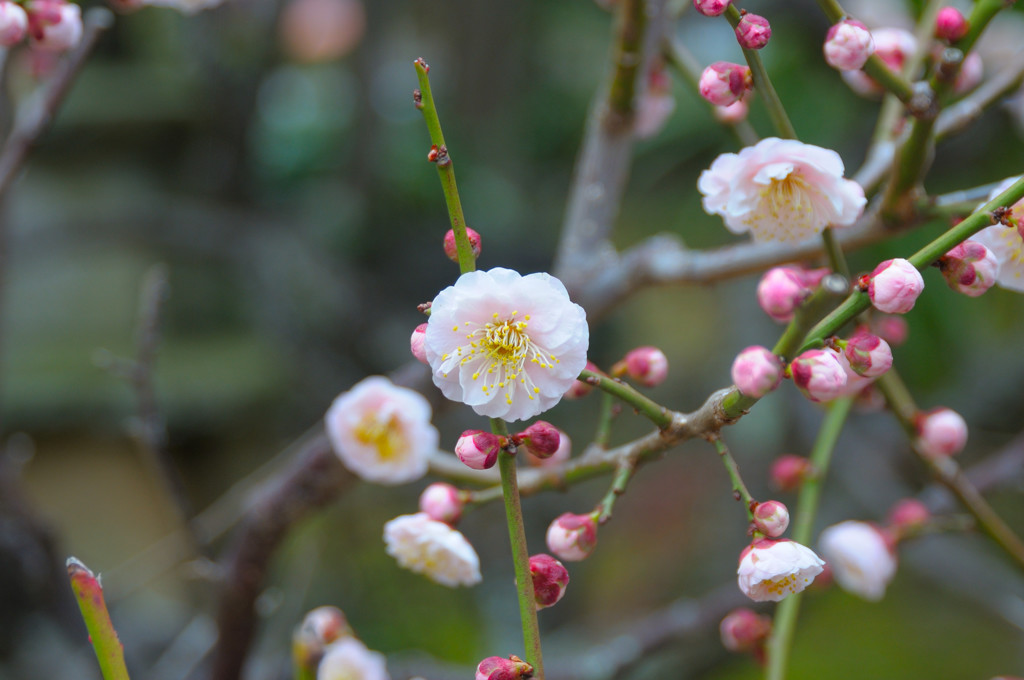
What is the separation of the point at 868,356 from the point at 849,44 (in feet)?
0.56

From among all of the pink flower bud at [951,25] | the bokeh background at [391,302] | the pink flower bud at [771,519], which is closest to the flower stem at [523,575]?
the pink flower bud at [771,519]

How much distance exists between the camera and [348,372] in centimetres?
181

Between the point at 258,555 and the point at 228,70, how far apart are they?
1546 mm

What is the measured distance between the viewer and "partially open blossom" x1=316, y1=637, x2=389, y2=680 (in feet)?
1.63

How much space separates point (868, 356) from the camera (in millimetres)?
330

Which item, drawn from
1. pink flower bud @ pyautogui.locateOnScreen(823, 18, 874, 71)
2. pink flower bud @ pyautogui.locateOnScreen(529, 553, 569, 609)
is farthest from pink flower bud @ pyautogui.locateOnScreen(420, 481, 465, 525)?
pink flower bud @ pyautogui.locateOnScreen(823, 18, 874, 71)

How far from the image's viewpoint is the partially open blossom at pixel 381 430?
595 mm

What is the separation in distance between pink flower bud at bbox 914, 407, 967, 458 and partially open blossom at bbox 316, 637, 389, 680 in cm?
43

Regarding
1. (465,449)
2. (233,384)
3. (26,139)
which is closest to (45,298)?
(233,384)

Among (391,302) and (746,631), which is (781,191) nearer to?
(746,631)

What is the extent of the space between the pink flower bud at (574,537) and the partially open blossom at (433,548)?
64mm

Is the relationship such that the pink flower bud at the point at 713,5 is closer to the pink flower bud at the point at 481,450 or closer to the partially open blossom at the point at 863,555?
the pink flower bud at the point at 481,450

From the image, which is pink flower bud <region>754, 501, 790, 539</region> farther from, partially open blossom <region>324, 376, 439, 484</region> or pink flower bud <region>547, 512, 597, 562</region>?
partially open blossom <region>324, 376, 439, 484</region>

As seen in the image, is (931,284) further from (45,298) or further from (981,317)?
(45,298)
